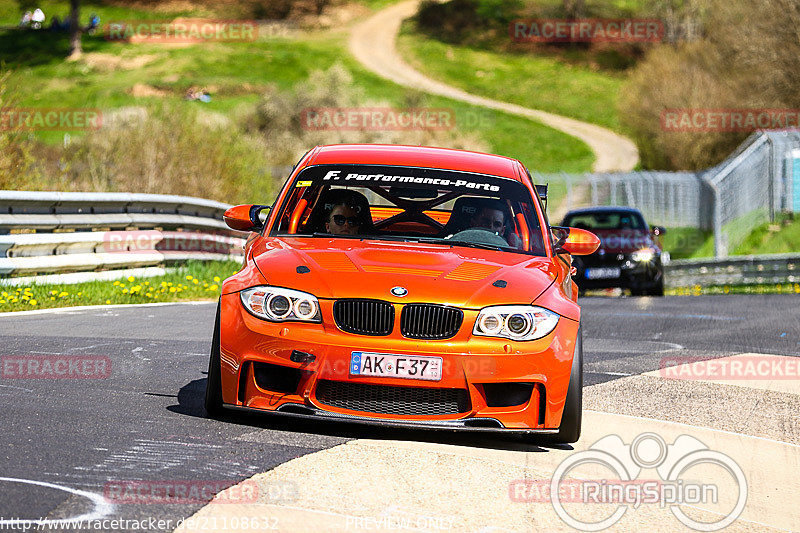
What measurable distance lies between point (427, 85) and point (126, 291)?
7508 centimetres

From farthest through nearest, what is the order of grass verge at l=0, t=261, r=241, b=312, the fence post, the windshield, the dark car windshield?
1. the fence post
2. the dark car windshield
3. grass verge at l=0, t=261, r=241, b=312
4. the windshield

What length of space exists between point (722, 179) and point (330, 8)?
7977cm

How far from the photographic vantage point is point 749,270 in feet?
82.0

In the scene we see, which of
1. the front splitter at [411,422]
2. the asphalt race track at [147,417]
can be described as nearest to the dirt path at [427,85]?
the asphalt race track at [147,417]

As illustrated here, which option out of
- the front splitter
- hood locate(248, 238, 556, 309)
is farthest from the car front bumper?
hood locate(248, 238, 556, 309)

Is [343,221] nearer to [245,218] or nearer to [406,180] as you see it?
[406,180]

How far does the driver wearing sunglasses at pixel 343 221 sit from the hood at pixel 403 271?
19.3 inches

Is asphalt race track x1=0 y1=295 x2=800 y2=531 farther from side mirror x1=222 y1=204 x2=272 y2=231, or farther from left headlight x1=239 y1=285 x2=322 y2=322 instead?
side mirror x1=222 y1=204 x2=272 y2=231

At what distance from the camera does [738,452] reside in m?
6.62

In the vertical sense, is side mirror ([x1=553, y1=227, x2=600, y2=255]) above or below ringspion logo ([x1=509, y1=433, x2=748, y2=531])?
above

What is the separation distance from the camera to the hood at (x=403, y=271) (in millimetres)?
6281

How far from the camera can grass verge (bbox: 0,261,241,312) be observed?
12773 mm

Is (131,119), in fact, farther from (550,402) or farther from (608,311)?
(550,402)

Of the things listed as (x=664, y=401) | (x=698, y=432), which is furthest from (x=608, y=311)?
(x=698, y=432)
